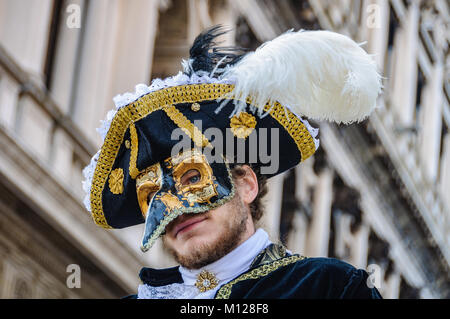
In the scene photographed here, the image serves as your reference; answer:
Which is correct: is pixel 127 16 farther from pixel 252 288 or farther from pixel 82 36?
pixel 252 288

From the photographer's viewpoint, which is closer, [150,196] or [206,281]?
[206,281]

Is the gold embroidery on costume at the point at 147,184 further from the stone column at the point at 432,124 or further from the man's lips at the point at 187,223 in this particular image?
the stone column at the point at 432,124

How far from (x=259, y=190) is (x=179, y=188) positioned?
1.34 ft

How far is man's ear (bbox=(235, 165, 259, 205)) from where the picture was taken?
17.6 feet

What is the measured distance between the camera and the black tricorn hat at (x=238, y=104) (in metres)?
5.18

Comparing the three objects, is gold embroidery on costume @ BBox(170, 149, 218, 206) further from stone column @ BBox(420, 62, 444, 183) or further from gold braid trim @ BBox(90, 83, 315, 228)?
stone column @ BBox(420, 62, 444, 183)

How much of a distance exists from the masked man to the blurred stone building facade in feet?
1.89

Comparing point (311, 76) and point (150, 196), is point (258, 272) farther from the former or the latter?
point (311, 76)

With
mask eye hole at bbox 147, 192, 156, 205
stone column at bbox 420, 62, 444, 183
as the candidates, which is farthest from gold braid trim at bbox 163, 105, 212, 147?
stone column at bbox 420, 62, 444, 183

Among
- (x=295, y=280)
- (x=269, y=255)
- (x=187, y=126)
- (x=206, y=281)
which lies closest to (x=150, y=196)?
(x=187, y=126)

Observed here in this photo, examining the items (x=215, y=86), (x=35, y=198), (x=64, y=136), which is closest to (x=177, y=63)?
(x=64, y=136)

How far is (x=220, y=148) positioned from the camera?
530 cm

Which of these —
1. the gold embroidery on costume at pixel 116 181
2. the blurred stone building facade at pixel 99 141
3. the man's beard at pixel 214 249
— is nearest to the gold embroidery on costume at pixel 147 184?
the gold embroidery on costume at pixel 116 181
